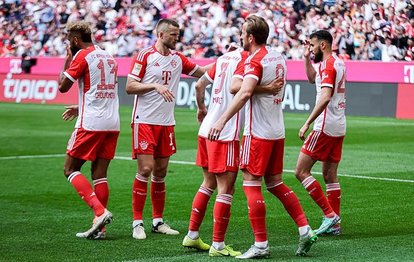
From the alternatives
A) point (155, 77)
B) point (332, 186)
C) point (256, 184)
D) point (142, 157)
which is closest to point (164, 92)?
point (155, 77)

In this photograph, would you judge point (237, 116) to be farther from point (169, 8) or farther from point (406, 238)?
point (169, 8)

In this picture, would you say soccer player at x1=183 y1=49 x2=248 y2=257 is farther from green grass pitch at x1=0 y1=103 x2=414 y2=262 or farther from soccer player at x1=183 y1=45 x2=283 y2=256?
green grass pitch at x1=0 y1=103 x2=414 y2=262

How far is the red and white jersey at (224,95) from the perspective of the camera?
30.3ft

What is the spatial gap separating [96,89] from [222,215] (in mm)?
2175

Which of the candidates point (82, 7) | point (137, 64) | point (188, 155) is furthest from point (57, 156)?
point (82, 7)

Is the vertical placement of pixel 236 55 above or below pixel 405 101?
above

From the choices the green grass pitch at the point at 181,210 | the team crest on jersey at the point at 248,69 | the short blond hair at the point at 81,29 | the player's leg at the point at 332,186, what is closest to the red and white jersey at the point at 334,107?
the player's leg at the point at 332,186

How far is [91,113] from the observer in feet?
34.1

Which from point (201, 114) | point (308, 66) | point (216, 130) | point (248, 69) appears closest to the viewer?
point (216, 130)

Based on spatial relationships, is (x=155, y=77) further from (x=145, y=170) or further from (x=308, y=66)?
(x=308, y=66)

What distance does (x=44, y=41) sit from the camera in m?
39.9

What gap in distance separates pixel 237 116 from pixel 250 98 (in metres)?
A: 0.33

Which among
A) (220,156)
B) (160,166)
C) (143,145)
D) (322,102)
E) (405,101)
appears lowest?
(405,101)

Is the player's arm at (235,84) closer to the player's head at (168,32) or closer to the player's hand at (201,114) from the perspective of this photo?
the player's hand at (201,114)
